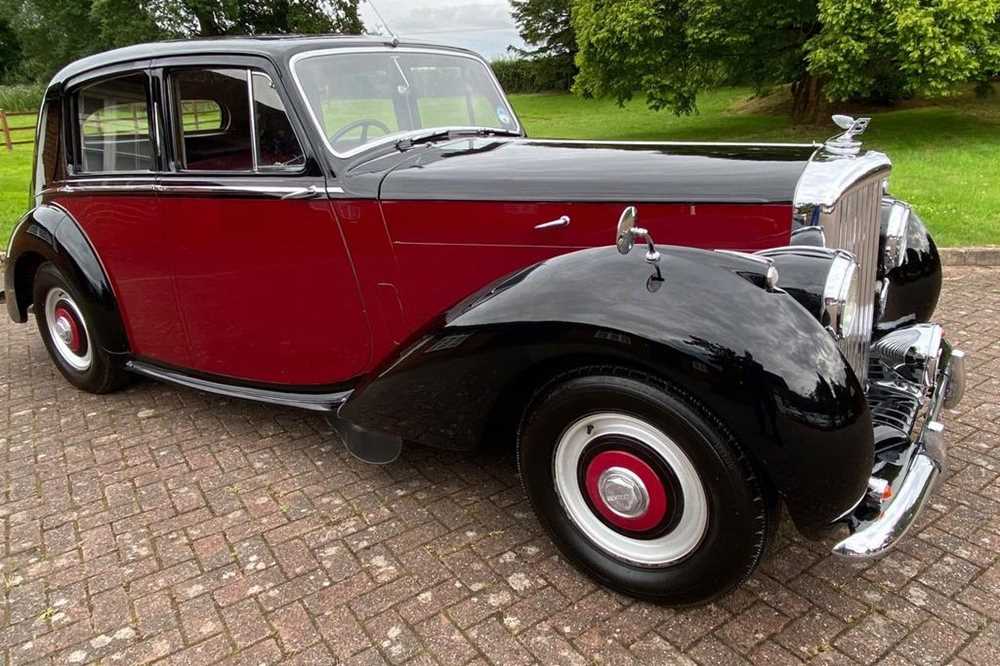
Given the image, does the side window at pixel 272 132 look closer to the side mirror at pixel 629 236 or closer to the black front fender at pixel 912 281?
the side mirror at pixel 629 236

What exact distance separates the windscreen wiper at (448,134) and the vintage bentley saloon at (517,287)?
16 millimetres

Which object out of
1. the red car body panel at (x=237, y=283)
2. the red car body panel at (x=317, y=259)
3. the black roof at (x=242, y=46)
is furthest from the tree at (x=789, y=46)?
the red car body panel at (x=237, y=283)

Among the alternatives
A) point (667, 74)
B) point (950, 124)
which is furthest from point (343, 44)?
point (950, 124)

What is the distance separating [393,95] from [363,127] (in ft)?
0.98

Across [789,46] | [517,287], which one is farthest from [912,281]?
[789,46]

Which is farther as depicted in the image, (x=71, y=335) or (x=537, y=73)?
(x=537, y=73)

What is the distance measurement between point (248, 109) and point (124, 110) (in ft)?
2.97

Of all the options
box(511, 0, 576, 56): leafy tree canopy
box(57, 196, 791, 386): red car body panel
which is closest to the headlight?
box(57, 196, 791, 386): red car body panel

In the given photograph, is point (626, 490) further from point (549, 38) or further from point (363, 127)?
point (549, 38)

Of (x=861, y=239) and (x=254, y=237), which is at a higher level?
(x=861, y=239)

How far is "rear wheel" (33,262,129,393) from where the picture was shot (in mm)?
3990

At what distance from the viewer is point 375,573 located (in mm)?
2561

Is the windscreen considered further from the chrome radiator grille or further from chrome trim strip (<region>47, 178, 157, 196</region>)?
the chrome radiator grille

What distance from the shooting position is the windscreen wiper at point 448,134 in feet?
10.6
